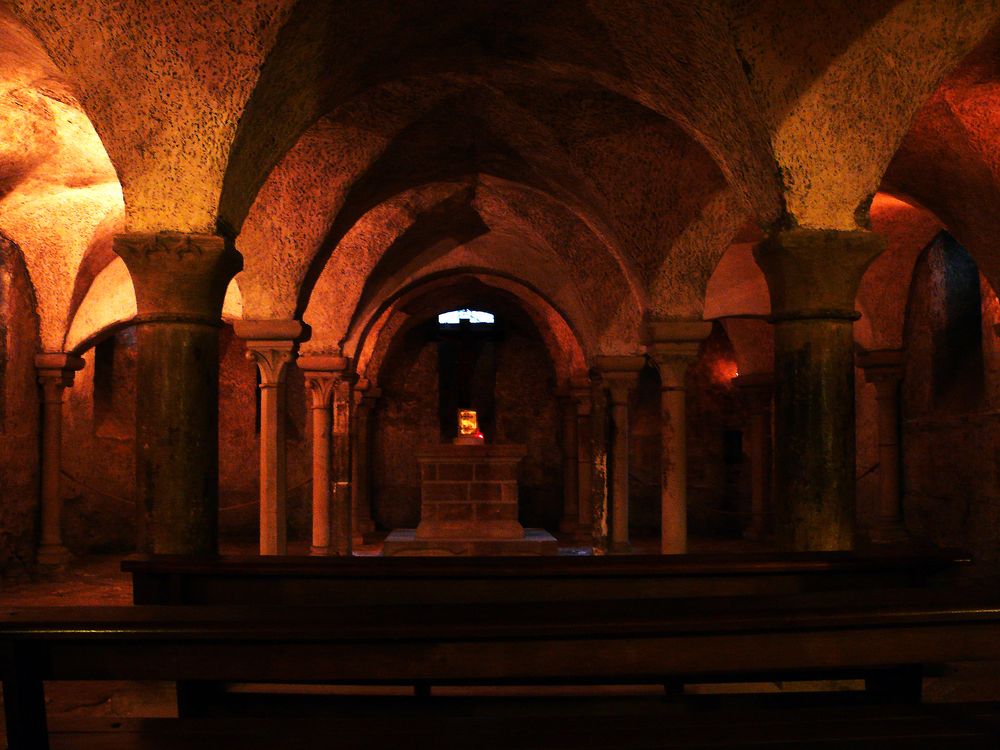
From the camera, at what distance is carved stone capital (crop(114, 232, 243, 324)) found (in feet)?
15.3

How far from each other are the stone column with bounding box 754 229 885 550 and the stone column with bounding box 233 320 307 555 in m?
5.02

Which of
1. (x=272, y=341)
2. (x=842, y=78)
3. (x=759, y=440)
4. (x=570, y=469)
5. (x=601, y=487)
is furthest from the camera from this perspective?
(x=570, y=469)

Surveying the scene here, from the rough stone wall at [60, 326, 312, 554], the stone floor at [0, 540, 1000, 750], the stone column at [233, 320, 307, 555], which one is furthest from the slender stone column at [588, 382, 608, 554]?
the rough stone wall at [60, 326, 312, 554]

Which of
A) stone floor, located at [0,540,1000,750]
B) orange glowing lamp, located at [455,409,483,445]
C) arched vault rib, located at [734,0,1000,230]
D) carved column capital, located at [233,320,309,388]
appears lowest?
stone floor, located at [0,540,1000,750]

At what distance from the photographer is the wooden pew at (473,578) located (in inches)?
154

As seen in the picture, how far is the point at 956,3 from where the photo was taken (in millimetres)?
4910

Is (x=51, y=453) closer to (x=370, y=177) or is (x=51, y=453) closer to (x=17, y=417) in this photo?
(x=17, y=417)

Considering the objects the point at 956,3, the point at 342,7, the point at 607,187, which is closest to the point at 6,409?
the point at 607,187

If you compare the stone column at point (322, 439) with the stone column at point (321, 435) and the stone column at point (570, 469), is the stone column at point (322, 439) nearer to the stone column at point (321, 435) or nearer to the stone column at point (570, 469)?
the stone column at point (321, 435)

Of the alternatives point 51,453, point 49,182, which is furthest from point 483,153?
point 51,453

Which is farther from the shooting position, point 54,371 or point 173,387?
point 54,371

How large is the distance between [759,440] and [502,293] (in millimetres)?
5257

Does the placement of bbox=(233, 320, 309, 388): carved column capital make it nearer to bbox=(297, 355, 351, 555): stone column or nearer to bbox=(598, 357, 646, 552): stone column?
bbox=(297, 355, 351, 555): stone column

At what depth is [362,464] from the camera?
665 inches
